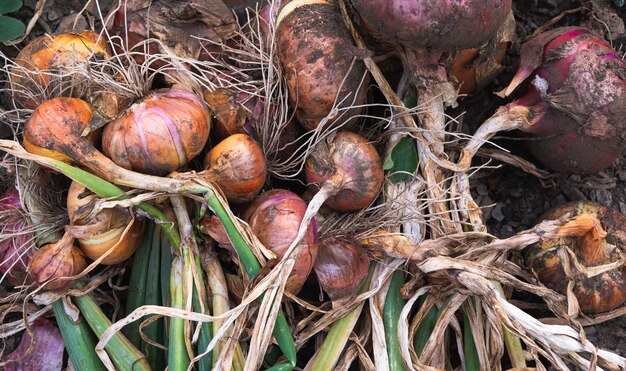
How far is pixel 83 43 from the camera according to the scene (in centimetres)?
130

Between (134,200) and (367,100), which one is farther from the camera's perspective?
(367,100)

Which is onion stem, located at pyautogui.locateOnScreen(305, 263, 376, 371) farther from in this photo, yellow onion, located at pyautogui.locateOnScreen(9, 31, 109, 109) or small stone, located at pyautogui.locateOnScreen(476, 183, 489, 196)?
yellow onion, located at pyautogui.locateOnScreen(9, 31, 109, 109)

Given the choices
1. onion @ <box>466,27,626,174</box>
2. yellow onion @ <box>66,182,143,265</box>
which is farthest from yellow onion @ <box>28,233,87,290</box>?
onion @ <box>466,27,626,174</box>

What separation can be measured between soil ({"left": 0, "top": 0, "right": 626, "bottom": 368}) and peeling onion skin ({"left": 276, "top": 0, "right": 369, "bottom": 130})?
367 mm

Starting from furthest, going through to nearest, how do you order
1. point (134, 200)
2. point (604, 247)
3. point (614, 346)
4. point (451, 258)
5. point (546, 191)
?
point (546, 191) < point (614, 346) < point (604, 247) < point (451, 258) < point (134, 200)

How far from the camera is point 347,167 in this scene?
50.3 inches

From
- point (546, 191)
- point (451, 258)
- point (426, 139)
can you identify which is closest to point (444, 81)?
point (426, 139)

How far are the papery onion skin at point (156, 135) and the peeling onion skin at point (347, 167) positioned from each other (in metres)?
0.25

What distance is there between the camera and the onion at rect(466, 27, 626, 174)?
1.29 m

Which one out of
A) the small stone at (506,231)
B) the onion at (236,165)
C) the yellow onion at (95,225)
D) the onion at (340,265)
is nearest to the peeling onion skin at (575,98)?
the small stone at (506,231)

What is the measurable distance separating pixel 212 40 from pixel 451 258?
71 centimetres

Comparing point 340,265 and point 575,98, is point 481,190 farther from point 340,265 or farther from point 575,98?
point 340,265

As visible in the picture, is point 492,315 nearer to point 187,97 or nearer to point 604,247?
point 604,247

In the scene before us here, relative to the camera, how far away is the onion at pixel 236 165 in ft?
3.88
